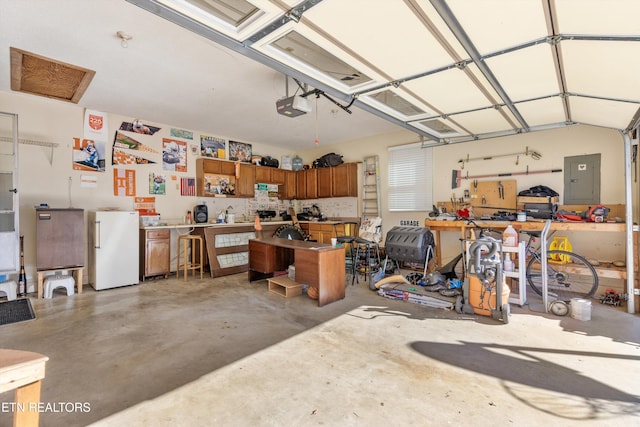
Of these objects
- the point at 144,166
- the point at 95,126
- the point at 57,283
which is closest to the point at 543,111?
the point at 144,166

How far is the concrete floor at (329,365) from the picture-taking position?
1.86 metres

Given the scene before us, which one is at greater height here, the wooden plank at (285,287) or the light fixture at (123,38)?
the light fixture at (123,38)

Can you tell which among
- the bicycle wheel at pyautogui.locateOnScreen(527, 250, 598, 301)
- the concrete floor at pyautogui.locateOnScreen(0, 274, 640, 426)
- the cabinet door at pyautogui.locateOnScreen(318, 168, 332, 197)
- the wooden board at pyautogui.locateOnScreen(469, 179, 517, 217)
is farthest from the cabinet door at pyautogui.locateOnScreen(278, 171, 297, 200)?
the bicycle wheel at pyautogui.locateOnScreen(527, 250, 598, 301)

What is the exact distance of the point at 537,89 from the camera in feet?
10.3

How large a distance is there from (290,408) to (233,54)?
11.5 feet

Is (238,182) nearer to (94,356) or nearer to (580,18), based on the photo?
(94,356)

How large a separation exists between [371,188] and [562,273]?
3969 millimetres

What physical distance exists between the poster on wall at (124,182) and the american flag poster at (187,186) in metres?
0.91

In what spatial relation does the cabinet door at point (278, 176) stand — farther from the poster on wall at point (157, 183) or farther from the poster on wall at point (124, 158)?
the poster on wall at point (124, 158)

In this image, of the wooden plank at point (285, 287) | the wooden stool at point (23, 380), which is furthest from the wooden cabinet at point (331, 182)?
the wooden stool at point (23, 380)

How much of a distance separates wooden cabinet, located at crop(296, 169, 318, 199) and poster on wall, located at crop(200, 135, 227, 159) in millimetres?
2183

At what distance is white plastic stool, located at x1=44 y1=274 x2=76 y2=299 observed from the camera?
171 inches

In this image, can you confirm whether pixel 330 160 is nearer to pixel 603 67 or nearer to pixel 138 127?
pixel 138 127

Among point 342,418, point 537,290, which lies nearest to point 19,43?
point 342,418
